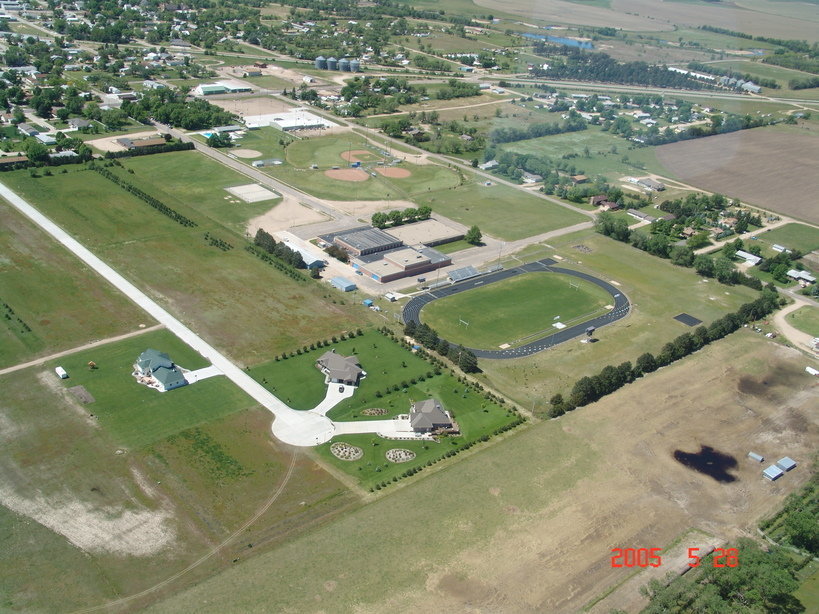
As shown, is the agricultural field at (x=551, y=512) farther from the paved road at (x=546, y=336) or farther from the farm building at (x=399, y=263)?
the farm building at (x=399, y=263)

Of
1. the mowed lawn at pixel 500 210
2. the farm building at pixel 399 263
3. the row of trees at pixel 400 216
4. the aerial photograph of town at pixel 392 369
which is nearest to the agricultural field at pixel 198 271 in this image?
the aerial photograph of town at pixel 392 369

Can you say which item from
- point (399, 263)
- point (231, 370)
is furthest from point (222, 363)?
point (399, 263)

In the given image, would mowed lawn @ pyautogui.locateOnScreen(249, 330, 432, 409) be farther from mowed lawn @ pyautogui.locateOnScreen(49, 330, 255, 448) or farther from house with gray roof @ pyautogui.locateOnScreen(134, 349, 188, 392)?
house with gray roof @ pyautogui.locateOnScreen(134, 349, 188, 392)

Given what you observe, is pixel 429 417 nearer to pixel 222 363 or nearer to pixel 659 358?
pixel 222 363

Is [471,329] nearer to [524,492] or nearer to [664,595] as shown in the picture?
[524,492]

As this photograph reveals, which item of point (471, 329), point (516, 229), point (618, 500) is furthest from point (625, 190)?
point (618, 500)
